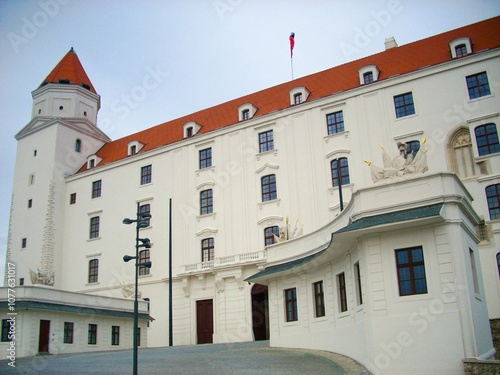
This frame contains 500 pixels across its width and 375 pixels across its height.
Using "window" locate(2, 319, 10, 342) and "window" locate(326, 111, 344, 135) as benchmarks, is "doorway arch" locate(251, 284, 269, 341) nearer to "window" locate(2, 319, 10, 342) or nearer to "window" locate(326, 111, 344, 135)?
"window" locate(326, 111, 344, 135)

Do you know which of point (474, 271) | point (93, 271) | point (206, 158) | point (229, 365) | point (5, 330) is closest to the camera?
point (474, 271)

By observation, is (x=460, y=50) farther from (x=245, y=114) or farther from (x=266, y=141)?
(x=245, y=114)

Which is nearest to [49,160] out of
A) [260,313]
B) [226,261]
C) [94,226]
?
[94,226]

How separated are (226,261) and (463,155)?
16.5 m

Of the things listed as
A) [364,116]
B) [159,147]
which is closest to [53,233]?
[159,147]

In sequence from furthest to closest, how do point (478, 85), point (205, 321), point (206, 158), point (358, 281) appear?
point (206, 158) < point (205, 321) < point (478, 85) < point (358, 281)

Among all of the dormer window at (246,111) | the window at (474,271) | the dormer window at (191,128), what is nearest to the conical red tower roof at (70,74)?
the dormer window at (191,128)

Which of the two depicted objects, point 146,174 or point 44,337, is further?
point 146,174

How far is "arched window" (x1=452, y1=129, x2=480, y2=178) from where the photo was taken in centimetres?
3041

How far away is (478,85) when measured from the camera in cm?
3159

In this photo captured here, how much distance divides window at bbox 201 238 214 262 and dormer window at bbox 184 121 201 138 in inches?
373

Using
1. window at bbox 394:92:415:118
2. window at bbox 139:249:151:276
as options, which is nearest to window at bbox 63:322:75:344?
window at bbox 139:249:151:276

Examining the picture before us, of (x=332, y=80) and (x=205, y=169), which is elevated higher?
(x=332, y=80)

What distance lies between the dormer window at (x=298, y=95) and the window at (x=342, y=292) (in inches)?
843
